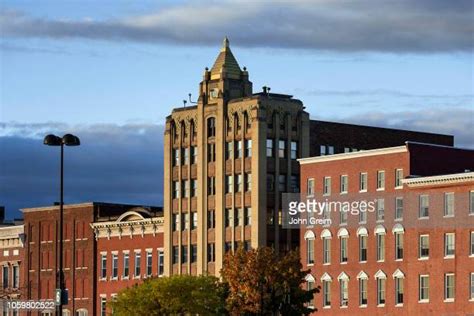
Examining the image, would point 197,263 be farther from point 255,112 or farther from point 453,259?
point 453,259

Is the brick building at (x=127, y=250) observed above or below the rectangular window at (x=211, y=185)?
below

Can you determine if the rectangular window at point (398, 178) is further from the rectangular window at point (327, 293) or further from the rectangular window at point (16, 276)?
the rectangular window at point (16, 276)

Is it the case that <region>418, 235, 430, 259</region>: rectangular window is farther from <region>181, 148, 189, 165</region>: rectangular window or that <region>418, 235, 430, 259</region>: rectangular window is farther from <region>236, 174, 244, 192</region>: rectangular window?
<region>181, 148, 189, 165</region>: rectangular window

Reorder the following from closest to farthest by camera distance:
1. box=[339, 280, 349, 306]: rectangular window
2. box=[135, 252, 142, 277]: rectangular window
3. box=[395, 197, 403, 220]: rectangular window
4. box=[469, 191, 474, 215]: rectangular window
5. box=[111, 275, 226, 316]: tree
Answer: box=[469, 191, 474, 215]: rectangular window
box=[111, 275, 226, 316]: tree
box=[395, 197, 403, 220]: rectangular window
box=[339, 280, 349, 306]: rectangular window
box=[135, 252, 142, 277]: rectangular window

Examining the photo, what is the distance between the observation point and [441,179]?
122 m

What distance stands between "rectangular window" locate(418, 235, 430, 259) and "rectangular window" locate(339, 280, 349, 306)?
9012 millimetres

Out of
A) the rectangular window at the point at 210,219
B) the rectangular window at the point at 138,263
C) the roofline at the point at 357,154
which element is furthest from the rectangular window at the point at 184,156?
the roofline at the point at 357,154

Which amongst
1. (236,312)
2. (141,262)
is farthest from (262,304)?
(141,262)

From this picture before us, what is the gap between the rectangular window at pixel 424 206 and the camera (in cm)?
12281

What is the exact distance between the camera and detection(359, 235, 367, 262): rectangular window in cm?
12900

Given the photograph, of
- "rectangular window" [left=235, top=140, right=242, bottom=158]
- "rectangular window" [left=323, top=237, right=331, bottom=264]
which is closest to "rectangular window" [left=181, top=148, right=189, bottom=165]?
"rectangular window" [left=235, top=140, right=242, bottom=158]

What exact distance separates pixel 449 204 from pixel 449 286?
616cm

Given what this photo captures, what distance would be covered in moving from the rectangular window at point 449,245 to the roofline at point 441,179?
4064 mm

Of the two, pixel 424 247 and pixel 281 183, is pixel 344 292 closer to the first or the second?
pixel 424 247
